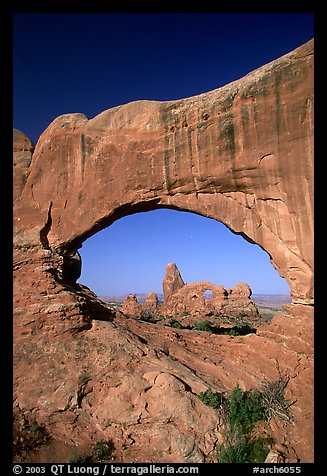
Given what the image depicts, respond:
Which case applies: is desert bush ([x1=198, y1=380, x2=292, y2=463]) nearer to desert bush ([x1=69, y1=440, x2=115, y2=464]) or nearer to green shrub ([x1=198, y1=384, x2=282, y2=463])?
green shrub ([x1=198, y1=384, x2=282, y2=463])

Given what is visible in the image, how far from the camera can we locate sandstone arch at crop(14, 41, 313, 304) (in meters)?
12.1

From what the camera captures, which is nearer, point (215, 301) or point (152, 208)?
point (152, 208)

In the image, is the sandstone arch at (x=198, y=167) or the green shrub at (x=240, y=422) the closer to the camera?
the green shrub at (x=240, y=422)

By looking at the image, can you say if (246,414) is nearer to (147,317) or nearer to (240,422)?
(240,422)

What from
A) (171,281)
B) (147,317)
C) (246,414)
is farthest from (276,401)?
(171,281)

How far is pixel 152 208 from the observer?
1608 cm

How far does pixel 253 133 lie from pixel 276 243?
474 cm

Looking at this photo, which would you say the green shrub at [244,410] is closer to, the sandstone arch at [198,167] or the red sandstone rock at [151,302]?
the sandstone arch at [198,167]

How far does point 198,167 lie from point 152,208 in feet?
10.9

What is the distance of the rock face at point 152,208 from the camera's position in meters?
10.5

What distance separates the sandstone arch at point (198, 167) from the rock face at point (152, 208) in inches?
2.0

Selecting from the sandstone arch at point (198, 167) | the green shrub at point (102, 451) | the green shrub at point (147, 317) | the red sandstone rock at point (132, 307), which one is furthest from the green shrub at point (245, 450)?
the red sandstone rock at point (132, 307)

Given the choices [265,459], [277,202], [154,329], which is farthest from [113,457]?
[277,202]

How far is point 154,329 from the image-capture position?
647 inches
